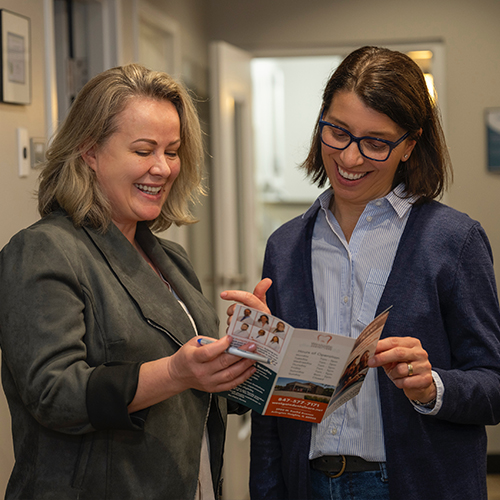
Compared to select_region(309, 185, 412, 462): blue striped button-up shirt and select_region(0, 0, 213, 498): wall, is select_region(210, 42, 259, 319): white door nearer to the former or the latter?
select_region(0, 0, 213, 498): wall

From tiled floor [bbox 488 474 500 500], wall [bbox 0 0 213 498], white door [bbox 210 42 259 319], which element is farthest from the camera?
tiled floor [bbox 488 474 500 500]

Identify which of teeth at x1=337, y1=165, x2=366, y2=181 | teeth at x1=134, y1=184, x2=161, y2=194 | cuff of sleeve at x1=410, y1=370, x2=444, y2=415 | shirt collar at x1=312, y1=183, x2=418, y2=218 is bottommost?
cuff of sleeve at x1=410, y1=370, x2=444, y2=415

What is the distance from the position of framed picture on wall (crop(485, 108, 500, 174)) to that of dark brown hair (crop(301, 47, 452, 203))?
2509 mm

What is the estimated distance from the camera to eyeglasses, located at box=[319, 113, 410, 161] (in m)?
1.27

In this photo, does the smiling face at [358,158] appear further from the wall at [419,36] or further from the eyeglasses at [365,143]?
the wall at [419,36]

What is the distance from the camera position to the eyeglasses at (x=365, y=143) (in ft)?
4.17

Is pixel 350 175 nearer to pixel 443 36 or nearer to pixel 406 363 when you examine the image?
pixel 406 363

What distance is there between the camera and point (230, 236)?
322 centimetres

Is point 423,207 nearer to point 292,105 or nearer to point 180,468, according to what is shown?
point 180,468

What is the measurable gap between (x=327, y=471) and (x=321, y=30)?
3.13 m

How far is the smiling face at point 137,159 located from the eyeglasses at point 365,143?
14.2 inches

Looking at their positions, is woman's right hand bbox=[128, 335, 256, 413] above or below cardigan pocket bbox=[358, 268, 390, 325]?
below

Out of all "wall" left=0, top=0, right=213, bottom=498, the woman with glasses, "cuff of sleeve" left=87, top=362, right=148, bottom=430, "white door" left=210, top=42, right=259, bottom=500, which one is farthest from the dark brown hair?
"white door" left=210, top=42, right=259, bottom=500

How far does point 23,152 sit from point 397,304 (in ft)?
4.09
